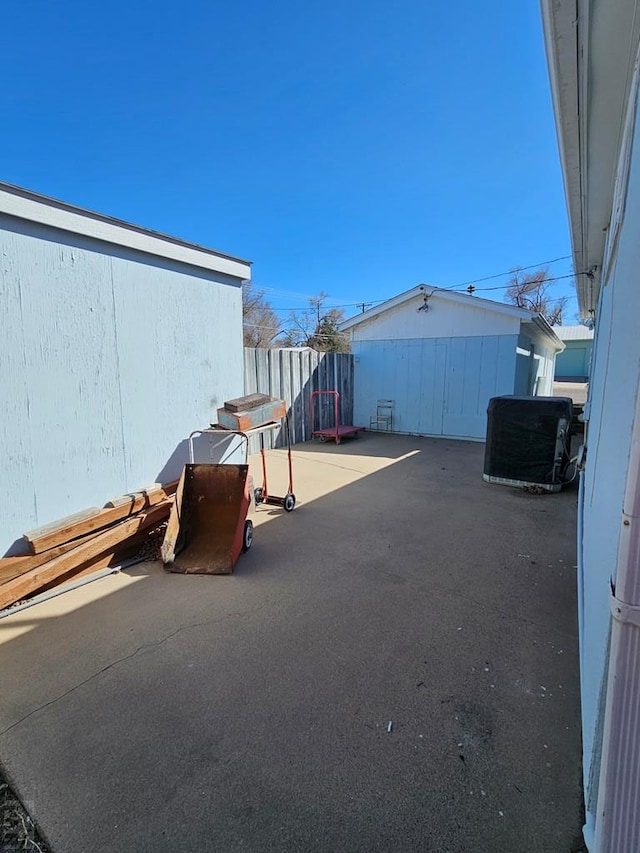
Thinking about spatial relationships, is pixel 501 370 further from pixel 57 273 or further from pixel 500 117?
A: pixel 57 273

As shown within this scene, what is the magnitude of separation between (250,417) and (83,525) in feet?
5.31

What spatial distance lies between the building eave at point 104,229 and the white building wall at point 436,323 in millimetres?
6048

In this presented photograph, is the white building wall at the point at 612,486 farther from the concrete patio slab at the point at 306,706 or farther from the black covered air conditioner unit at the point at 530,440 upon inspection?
the black covered air conditioner unit at the point at 530,440

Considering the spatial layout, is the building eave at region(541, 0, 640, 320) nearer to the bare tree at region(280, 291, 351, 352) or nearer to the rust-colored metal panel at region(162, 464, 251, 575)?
the rust-colored metal panel at region(162, 464, 251, 575)

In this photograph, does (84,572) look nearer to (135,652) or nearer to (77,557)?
(77,557)

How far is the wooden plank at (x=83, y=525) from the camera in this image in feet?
8.84

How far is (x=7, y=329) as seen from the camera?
257 centimetres

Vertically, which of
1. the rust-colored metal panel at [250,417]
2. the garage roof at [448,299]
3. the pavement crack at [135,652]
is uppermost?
the garage roof at [448,299]

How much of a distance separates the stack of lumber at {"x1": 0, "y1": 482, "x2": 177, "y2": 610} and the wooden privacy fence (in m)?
3.83

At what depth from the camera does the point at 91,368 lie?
3078 mm

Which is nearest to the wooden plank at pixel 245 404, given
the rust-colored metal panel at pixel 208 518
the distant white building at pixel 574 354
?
the rust-colored metal panel at pixel 208 518

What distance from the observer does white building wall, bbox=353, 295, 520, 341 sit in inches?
329

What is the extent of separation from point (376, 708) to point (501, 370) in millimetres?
7947

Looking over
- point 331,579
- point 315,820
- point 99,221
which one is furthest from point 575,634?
point 99,221
